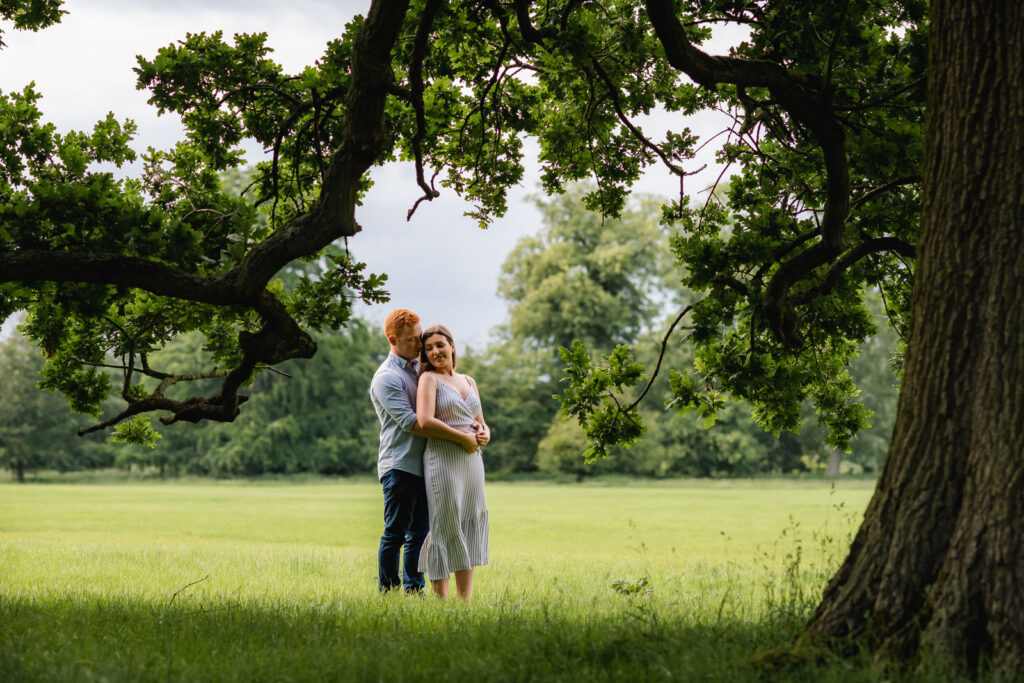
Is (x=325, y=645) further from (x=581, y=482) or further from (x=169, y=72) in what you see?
(x=581, y=482)

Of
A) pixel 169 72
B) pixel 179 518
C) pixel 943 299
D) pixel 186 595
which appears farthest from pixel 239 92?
pixel 179 518

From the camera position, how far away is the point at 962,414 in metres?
4.02

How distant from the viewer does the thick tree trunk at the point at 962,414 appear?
377cm

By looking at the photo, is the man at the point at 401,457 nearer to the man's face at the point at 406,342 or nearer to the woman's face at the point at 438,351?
the man's face at the point at 406,342

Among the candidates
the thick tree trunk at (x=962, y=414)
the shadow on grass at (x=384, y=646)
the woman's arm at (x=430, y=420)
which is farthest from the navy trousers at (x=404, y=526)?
the thick tree trunk at (x=962, y=414)

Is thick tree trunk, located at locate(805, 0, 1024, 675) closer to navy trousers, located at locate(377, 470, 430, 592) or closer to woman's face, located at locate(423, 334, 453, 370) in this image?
woman's face, located at locate(423, 334, 453, 370)

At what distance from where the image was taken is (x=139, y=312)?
7.92m

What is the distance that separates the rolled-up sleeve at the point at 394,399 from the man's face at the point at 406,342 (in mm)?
298

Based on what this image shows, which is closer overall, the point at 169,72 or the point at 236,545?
the point at 169,72

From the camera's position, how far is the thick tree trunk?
377 centimetres

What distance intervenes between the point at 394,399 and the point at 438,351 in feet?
1.72

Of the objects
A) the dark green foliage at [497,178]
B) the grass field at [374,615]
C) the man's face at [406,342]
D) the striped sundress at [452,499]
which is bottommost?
the grass field at [374,615]

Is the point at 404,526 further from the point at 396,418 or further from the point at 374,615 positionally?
the point at 374,615

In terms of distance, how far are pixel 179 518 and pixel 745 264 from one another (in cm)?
1935
